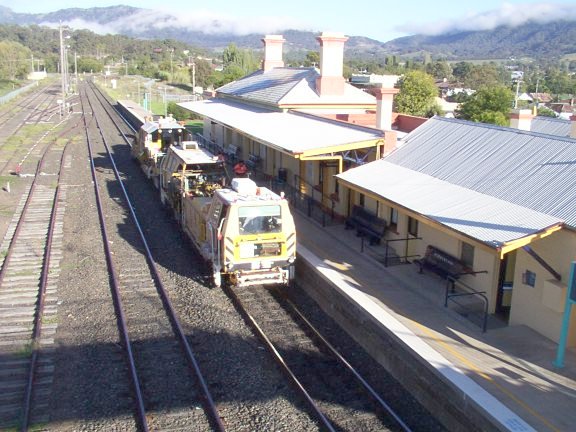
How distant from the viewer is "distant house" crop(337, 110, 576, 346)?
34.8 ft

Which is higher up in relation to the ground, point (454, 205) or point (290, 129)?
point (290, 129)

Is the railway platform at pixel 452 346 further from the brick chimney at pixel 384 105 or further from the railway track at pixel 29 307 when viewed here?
the railway track at pixel 29 307

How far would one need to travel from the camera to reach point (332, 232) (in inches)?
703

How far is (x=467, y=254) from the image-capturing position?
1312cm

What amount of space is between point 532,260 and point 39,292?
397 inches

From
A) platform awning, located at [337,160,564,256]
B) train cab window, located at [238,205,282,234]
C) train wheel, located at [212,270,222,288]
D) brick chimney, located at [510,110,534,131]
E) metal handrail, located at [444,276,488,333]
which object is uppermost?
brick chimney, located at [510,110,534,131]

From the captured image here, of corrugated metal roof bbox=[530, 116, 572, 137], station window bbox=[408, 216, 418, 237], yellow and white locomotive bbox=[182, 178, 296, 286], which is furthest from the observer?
corrugated metal roof bbox=[530, 116, 572, 137]

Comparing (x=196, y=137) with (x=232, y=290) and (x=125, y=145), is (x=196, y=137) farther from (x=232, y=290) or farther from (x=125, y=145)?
(x=232, y=290)

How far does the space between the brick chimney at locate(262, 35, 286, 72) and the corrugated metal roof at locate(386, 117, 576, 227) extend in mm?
19040

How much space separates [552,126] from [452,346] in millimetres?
13446

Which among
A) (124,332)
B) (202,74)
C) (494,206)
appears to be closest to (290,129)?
(494,206)

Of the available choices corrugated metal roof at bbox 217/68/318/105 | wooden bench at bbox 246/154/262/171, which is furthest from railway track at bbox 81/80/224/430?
corrugated metal roof at bbox 217/68/318/105

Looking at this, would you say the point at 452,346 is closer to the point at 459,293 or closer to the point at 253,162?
the point at 459,293

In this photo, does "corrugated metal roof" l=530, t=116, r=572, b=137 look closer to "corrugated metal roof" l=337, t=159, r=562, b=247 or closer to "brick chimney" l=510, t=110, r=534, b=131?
"brick chimney" l=510, t=110, r=534, b=131
